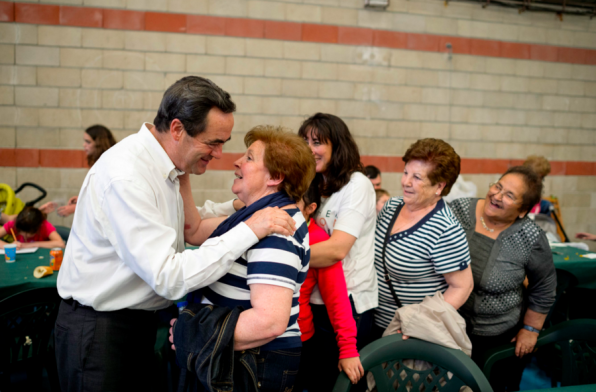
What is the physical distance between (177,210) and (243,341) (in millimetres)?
578

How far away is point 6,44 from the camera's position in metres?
4.25

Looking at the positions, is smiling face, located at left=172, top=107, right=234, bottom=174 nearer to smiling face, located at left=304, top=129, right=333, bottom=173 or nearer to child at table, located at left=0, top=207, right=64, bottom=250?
smiling face, located at left=304, top=129, right=333, bottom=173

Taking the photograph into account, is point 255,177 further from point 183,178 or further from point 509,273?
point 509,273

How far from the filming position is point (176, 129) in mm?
1328

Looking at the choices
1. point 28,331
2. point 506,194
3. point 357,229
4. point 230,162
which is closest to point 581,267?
point 506,194

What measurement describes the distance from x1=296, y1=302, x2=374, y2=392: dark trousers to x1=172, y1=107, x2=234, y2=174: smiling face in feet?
2.82

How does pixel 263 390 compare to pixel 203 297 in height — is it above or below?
below

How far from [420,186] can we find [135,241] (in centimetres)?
125

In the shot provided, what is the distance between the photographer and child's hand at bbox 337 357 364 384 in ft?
4.91

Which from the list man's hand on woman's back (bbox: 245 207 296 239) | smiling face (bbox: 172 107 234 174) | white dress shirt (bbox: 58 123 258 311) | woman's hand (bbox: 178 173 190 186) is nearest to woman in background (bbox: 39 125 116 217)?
woman's hand (bbox: 178 173 190 186)

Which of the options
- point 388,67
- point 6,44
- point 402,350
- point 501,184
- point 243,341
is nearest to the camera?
point 243,341

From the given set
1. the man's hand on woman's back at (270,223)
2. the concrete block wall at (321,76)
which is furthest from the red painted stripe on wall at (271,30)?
the man's hand on woman's back at (270,223)

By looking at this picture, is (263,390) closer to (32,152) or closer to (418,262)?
(418,262)

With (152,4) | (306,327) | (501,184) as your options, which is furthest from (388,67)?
(306,327)
